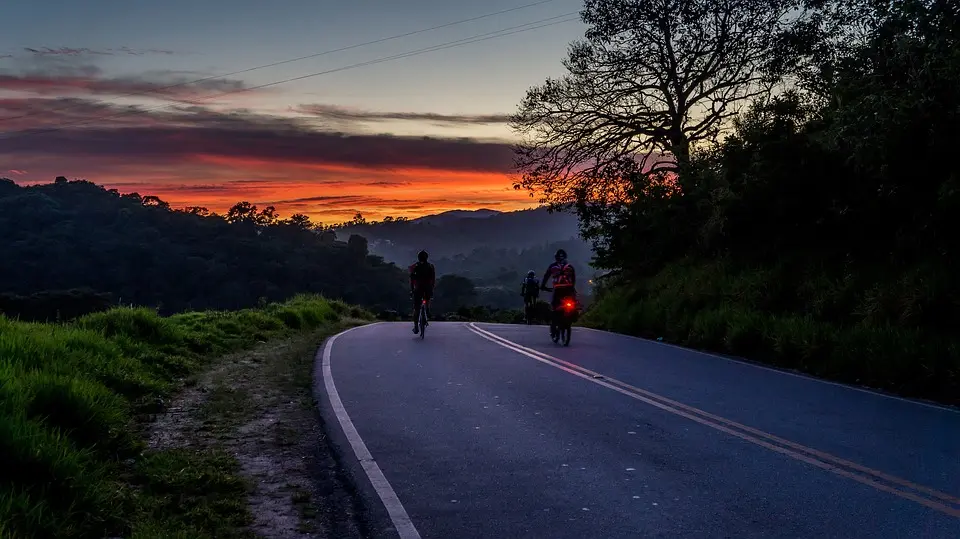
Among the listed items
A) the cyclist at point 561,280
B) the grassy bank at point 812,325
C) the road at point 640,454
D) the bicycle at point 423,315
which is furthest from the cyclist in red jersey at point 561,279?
the road at point 640,454

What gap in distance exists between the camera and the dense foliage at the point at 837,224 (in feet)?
38.2

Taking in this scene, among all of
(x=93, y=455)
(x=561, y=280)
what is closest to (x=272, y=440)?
(x=93, y=455)

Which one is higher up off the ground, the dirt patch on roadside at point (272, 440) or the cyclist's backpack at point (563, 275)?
the cyclist's backpack at point (563, 275)

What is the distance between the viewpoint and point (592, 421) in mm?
8656

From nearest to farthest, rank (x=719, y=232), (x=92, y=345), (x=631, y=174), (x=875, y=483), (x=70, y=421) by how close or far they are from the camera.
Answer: (x=875, y=483), (x=70, y=421), (x=92, y=345), (x=719, y=232), (x=631, y=174)

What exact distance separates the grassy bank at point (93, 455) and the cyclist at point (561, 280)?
829 cm

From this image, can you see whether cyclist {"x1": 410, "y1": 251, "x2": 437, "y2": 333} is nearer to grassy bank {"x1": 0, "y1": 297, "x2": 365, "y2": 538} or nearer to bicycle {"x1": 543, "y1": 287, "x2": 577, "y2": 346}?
bicycle {"x1": 543, "y1": 287, "x2": 577, "y2": 346}

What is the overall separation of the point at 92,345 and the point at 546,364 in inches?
276

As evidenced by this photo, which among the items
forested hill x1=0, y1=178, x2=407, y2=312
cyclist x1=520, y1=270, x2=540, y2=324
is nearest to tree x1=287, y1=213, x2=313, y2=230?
forested hill x1=0, y1=178, x2=407, y2=312

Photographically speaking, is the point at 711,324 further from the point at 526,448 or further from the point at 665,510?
the point at 665,510

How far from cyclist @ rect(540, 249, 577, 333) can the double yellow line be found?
5633 mm

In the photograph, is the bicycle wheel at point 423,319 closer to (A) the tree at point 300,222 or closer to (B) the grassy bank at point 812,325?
(B) the grassy bank at point 812,325

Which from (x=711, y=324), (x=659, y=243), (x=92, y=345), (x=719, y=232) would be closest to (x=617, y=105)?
(x=659, y=243)

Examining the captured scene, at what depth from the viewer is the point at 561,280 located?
17.9 metres
